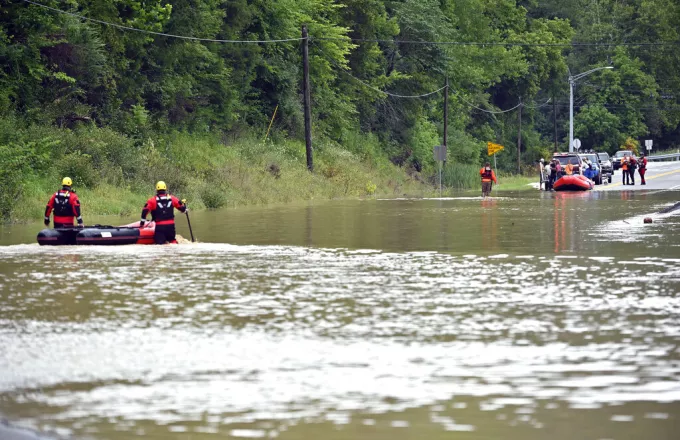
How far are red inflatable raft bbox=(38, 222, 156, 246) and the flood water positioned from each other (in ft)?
1.06

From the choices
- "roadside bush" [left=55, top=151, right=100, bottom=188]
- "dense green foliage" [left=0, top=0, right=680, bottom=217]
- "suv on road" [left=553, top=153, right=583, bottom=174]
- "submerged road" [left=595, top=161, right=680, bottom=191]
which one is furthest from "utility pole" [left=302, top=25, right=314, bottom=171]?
"roadside bush" [left=55, top=151, right=100, bottom=188]

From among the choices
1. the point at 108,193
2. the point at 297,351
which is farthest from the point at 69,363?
the point at 108,193

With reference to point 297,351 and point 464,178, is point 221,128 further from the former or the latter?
point 297,351

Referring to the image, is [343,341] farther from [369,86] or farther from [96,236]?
[369,86]

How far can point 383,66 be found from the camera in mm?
78812

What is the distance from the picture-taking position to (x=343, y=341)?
12.3 meters

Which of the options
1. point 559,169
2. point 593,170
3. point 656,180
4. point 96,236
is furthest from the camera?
point 656,180

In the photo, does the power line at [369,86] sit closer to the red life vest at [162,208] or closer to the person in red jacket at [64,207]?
the person in red jacket at [64,207]

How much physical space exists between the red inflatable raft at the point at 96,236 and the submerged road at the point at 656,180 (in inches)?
1565

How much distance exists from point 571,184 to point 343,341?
154ft

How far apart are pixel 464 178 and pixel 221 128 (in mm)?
23659

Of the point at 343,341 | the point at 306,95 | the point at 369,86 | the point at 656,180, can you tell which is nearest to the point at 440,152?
the point at 369,86

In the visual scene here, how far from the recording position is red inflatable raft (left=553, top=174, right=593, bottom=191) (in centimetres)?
5775

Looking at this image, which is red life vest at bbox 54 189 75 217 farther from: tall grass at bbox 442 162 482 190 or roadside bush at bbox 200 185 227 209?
tall grass at bbox 442 162 482 190
